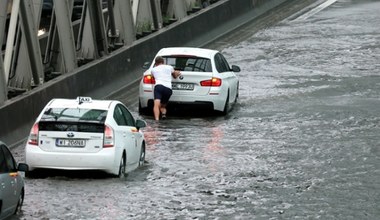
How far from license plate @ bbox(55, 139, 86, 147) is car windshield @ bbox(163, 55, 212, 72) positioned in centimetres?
851

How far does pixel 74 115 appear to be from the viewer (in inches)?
778

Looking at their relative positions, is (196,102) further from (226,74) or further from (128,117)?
(128,117)

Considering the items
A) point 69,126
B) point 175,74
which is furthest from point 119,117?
point 175,74

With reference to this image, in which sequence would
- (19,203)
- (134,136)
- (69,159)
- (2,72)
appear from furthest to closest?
1. (2,72)
2. (134,136)
3. (69,159)
4. (19,203)

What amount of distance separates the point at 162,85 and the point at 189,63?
123 cm

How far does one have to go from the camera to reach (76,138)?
64.1 ft

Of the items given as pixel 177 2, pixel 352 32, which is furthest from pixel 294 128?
pixel 352 32

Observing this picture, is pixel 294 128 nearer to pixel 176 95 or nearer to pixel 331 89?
pixel 176 95

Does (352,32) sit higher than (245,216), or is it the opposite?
(245,216)

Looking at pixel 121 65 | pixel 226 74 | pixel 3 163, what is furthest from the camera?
pixel 121 65

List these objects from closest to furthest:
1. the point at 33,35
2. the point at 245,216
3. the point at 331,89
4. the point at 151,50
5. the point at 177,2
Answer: the point at 245,216 < the point at 33,35 < the point at 331,89 < the point at 151,50 < the point at 177,2

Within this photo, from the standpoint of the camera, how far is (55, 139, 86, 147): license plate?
769 inches

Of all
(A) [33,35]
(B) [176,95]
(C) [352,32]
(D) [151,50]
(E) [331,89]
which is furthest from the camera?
(C) [352,32]

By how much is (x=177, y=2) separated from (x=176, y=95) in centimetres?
1051
